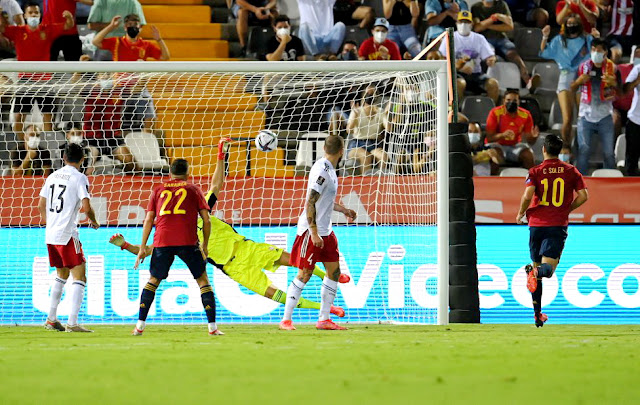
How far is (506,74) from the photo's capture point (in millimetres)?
16547

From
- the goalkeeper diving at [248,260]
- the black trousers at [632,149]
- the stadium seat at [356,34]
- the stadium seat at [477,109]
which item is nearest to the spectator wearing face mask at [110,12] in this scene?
the stadium seat at [356,34]

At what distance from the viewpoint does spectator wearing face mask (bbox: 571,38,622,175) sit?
1520 cm

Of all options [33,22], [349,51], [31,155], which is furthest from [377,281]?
[33,22]

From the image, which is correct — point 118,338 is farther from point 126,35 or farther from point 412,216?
point 126,35

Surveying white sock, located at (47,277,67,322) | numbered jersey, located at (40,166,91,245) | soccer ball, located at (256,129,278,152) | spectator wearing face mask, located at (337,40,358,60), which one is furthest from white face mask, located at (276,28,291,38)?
white sock, located at (47,277,67,322)

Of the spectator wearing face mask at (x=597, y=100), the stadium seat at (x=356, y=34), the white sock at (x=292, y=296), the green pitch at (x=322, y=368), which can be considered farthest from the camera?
the stadium seat at (x=356, y=34)

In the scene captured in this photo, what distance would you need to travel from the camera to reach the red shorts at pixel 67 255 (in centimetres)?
944

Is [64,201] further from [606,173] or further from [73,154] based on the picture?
[606,173]

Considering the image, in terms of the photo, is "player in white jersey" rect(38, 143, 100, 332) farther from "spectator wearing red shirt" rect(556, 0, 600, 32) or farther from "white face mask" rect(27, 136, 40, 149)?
"spectator wearing red shirt" rect(556, 0, 600, 32)

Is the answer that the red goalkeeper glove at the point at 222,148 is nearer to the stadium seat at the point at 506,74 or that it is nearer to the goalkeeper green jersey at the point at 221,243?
the goalkeeper green jersey at the point at 221,243

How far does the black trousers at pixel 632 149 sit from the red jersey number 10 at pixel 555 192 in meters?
5.74

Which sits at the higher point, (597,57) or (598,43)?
(598,43)

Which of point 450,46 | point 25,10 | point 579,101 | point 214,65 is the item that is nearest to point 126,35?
point 25,10

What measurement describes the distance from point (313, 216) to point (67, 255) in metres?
2.33
